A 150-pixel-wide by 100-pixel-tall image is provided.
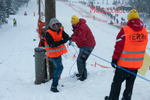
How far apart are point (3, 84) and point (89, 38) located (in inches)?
119

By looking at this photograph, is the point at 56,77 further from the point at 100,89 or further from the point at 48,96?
the point at 100,89

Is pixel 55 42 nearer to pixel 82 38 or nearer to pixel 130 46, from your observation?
pixel 82 38

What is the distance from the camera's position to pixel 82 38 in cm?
427

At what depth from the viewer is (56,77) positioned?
415cm

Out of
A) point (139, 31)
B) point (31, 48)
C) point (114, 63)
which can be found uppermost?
point (139, 31)

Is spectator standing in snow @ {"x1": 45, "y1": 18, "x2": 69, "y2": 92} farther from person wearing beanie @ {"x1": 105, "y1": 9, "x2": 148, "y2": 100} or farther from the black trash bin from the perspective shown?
person wearing beanie @ {"x1": 105, "y1": 9, "x2": 148, "y2": 100}

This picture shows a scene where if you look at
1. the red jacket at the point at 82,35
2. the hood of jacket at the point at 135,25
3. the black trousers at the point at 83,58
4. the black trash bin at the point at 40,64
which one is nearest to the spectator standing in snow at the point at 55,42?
the red jacket at the point at 82,35

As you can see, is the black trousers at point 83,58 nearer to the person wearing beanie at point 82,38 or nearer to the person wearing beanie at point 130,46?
the person wearing beanie at point 82,38

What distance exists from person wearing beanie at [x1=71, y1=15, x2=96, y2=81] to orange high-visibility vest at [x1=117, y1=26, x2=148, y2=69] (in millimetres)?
1590

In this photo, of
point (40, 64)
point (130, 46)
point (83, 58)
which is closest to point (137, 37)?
point (130, 46)

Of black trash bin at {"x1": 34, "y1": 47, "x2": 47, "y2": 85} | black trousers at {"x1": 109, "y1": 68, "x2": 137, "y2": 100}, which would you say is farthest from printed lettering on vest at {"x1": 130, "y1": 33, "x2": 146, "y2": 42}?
black trash bin at {"x1": 34, "y1": 47, "x2": 47, "y2": 85}

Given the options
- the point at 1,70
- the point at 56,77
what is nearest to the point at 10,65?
the point at 1,70

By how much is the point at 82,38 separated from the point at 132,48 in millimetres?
1662

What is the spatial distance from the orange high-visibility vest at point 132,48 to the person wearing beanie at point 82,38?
62.6 inches
